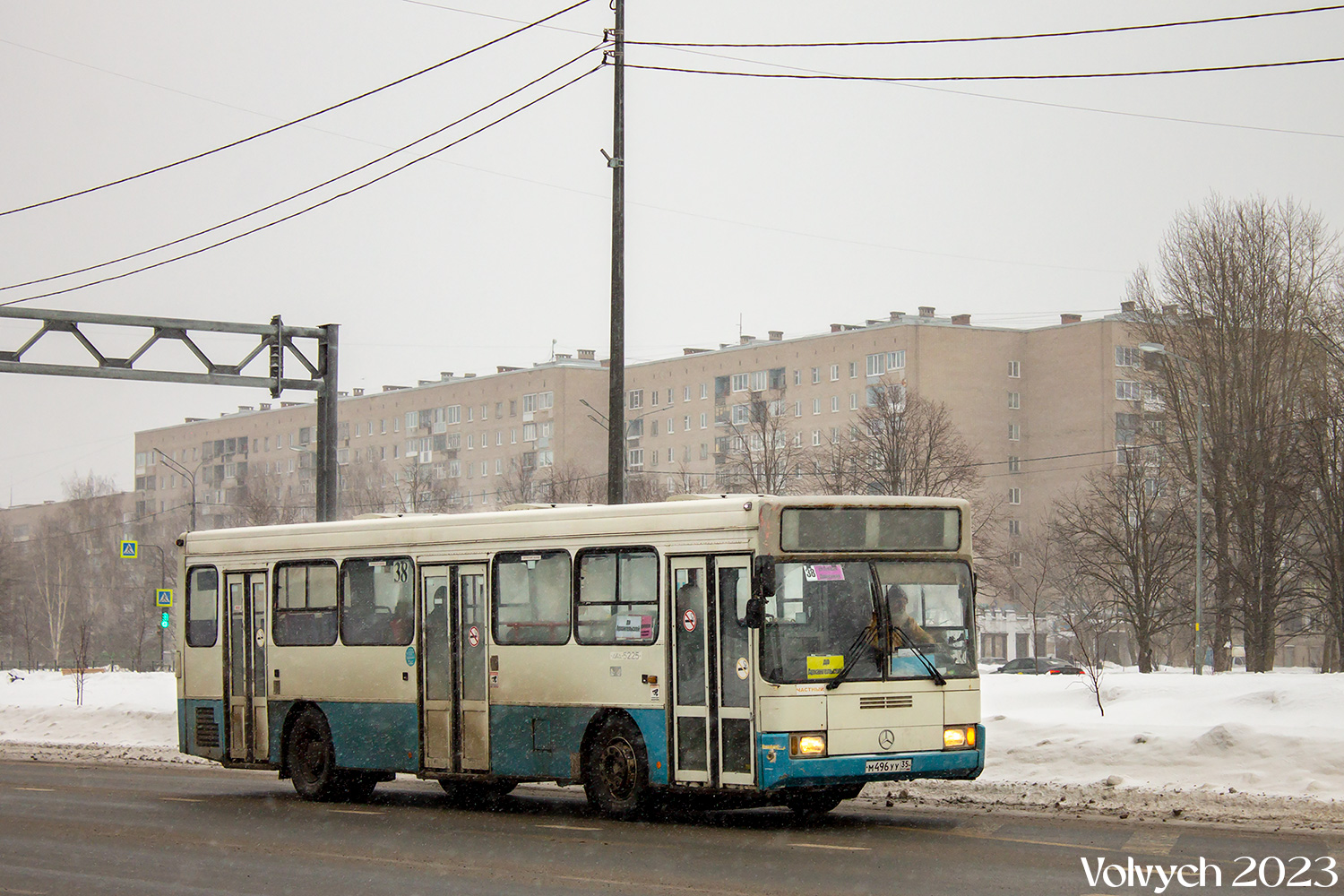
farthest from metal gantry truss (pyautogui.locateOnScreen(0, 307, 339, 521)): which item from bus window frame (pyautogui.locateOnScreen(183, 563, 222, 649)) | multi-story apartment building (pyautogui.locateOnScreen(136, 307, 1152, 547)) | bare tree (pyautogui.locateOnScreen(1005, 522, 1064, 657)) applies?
bare tree (pyautogui.locateOnScreen(1005, 522, 1064, 657))

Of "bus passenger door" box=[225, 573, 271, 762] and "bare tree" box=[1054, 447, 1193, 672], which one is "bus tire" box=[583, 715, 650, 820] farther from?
"bare tree" box=[1054, 447, 1193, 672]

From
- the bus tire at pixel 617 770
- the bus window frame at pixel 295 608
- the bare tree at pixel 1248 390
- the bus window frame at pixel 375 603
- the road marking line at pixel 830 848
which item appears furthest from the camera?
the bare tree at pixel 1248 390

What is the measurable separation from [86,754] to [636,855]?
17.0 metres

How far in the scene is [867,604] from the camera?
44.6 ft

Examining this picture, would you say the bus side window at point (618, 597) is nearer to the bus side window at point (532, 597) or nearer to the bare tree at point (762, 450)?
the bus side window at point (532, 597)

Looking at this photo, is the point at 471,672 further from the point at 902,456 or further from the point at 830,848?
the point at 902,456

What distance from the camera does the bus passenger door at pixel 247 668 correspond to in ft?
60.4

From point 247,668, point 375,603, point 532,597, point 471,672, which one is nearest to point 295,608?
point 247,668

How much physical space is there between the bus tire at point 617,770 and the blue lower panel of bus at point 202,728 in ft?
19.5

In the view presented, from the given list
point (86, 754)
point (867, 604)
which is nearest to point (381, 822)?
point (867, 604)

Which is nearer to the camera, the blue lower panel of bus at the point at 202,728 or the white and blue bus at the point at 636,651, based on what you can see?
the white and blue bus at the point at 636,651

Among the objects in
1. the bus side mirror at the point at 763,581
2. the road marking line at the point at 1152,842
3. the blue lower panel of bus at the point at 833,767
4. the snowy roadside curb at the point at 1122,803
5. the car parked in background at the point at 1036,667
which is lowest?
the car parked in background at the point at 1036,667

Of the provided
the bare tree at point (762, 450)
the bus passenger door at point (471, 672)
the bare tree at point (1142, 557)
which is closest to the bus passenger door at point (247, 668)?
the bus passenger door at point (471, 672)

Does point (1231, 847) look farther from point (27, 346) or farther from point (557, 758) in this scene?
point (27, 346)
